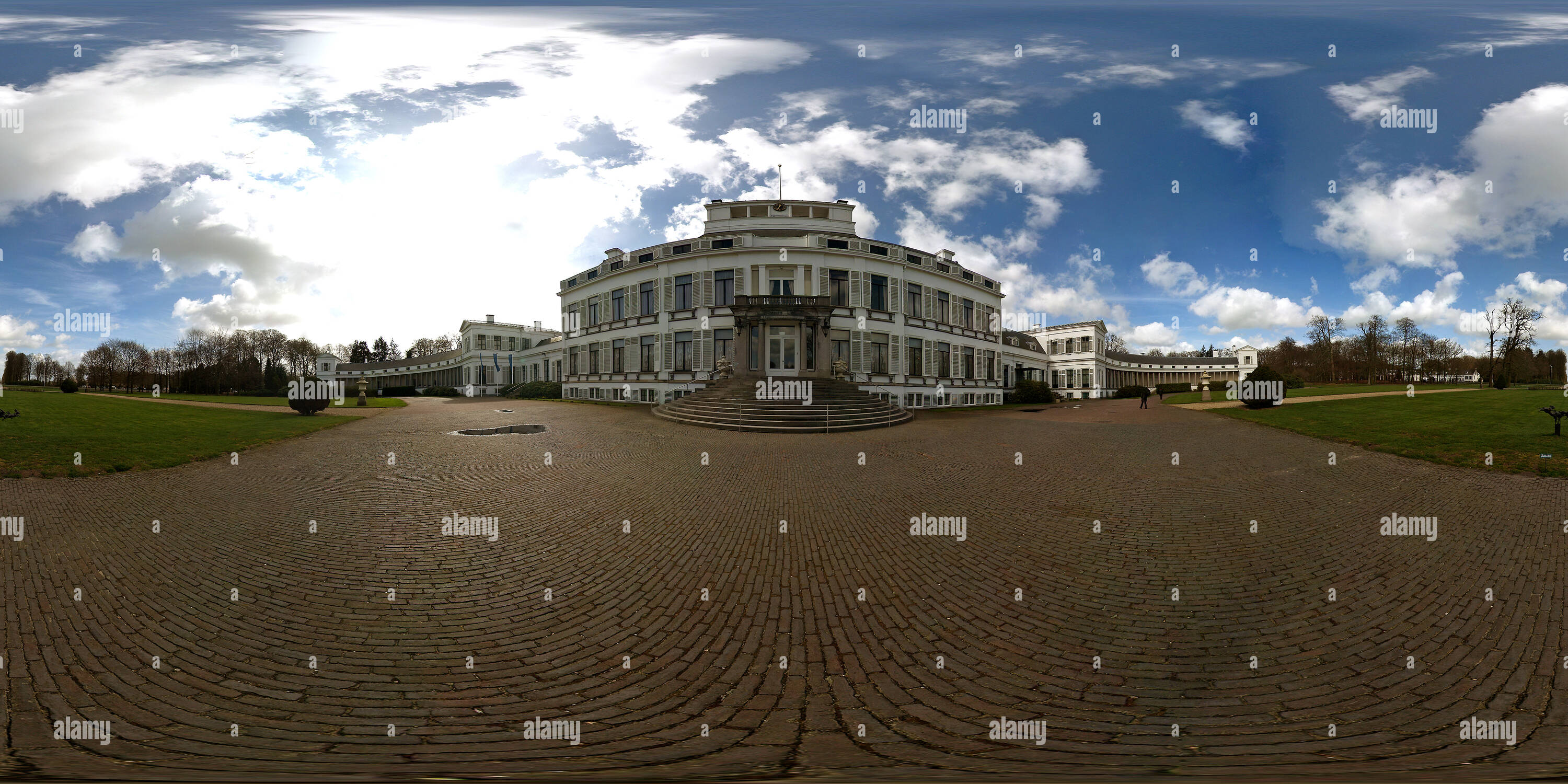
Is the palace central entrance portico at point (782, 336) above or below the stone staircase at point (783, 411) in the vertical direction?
above

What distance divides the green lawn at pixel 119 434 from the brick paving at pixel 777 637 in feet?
10.4

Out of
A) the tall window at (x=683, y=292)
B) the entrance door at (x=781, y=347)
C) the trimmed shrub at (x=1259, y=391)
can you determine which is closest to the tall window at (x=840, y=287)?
the entrance door at (x=781, y=347)

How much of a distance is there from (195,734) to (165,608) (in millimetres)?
2235

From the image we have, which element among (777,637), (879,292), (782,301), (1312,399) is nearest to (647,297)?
(782,301)

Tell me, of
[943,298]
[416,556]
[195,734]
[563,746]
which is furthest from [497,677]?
[943,298]

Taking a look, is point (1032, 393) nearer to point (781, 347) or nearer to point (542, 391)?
point (781, 347)

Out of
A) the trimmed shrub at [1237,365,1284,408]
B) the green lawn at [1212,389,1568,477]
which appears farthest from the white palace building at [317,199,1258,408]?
the green lawn at [1212,389,1568,477]

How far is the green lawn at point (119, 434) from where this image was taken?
33.9 ft

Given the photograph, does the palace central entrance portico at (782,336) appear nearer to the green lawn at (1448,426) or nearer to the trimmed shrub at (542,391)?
the green lawn at (1448,426)

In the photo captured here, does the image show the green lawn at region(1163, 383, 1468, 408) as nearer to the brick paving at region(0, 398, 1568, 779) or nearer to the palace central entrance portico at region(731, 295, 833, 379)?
the palace central entrance portico at region(731, 295, 833, 379)

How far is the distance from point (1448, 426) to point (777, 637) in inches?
906

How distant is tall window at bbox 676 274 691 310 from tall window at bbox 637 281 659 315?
6.06ft

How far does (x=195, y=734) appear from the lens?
10.0 ft

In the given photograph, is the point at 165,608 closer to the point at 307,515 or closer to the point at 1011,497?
the point at 307,515
